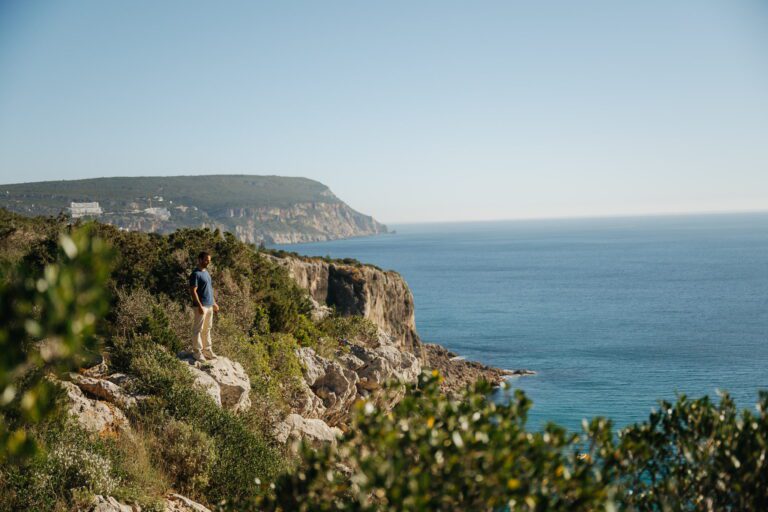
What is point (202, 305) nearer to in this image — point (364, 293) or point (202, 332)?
point (202, 332)

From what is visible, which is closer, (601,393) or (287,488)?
(287,488)

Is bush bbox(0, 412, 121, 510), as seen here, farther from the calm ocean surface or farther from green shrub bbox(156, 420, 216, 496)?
the calm ocean surface

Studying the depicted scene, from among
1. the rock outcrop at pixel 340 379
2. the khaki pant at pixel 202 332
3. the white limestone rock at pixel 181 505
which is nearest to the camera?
the white limestone rock at pixel 181 505

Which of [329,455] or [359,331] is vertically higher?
[329,455]

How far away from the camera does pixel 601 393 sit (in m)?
37.5

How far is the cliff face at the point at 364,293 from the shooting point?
4116cm

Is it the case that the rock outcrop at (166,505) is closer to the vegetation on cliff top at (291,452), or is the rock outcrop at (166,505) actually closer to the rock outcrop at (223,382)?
the vegetation on cliff top at (291,452)

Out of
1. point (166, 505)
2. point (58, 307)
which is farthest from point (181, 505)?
point (58, 307)

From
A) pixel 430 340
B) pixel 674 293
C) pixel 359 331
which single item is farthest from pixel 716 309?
pixel 359 331

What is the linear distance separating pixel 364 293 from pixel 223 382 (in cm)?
3190

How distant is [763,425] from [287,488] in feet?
13.9

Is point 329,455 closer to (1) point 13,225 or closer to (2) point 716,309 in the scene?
(1) point 13,225

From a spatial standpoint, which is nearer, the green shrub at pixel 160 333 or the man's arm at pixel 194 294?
the man's arm at pixel 194 294

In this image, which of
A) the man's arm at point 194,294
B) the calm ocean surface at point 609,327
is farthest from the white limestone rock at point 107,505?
the calm ocean surface at point 609,327
